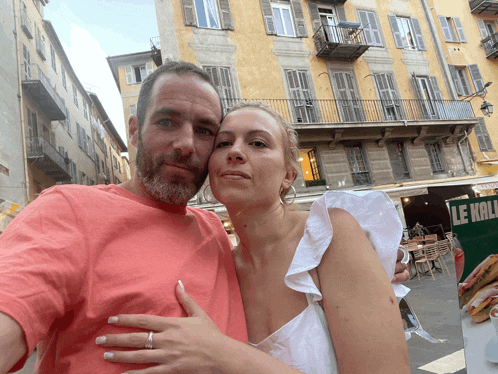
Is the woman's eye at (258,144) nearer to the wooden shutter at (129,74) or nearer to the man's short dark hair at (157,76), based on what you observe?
the man's short dark hair at (157,76)

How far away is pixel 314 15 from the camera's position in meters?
12.8

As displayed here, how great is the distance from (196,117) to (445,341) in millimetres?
3840

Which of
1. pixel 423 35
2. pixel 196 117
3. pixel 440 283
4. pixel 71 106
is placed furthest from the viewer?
pixel 423 35

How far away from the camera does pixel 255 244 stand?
1352mm

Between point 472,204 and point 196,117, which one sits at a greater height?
point 196,117

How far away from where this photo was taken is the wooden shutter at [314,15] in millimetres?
12727

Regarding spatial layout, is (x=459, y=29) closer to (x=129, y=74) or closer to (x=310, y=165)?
(x=310, y=165)

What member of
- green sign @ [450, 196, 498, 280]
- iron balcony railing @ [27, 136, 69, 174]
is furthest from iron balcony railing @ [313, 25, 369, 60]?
green sign @ [450, 196, 498, 280]

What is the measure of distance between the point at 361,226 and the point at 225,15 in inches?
484

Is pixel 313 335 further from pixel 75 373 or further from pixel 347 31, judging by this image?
pixel 347 31

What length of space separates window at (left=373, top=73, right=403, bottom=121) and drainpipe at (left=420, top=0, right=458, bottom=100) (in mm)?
3135

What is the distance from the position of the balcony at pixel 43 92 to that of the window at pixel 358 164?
9857mm

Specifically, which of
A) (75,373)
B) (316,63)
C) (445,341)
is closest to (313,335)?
(75,373)

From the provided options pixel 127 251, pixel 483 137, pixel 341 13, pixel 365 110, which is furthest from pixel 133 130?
pixel 483 137
